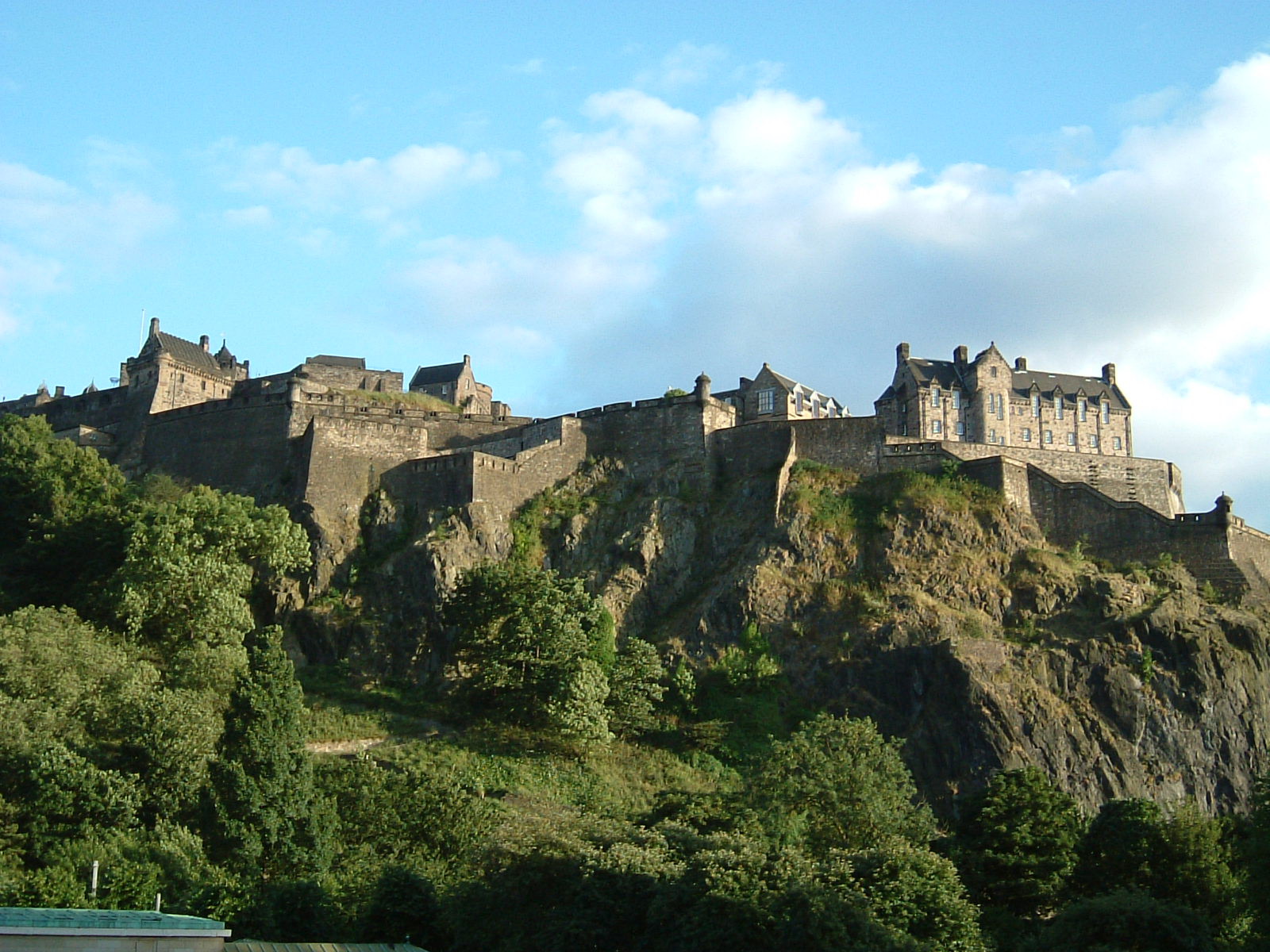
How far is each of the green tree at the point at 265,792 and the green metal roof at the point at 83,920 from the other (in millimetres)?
10687

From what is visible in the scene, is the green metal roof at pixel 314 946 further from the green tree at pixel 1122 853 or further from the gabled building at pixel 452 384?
the gabled building at pixel 452 384

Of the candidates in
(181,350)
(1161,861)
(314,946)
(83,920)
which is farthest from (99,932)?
(181,350)

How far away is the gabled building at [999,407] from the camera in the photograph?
272 feet

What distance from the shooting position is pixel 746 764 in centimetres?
6069

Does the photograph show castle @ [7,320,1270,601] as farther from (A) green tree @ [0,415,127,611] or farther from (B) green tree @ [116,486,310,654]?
(A) green tree @ [0,415,127,611]

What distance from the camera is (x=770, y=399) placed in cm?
8169

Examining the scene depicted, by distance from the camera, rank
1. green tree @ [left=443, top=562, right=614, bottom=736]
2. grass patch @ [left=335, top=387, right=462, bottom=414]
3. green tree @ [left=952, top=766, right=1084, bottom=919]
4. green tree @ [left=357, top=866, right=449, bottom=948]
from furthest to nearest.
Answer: grass patch @ [left=335, top=387, right=462, bottom=414] → green tree @ [left=443, top=562, right=614, bottom=736] → green tree @ [left=952, top=766, right=1084, bottom=919] → green tree @ [left=357, top=866, right=449, bottom=948]

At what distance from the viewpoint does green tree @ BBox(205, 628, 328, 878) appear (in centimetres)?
4631

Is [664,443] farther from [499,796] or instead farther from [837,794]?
[837,794]

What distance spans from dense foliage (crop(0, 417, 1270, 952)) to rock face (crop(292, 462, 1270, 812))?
4.65 feet

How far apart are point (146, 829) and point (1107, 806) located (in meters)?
30.2

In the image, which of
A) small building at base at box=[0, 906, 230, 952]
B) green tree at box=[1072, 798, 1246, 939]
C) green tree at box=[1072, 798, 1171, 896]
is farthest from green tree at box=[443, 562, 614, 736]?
A: small building at base at box=[0, 906, 230, 952]

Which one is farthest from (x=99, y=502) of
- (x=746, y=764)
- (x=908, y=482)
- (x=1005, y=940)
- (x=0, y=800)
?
(x=1005, y=940)

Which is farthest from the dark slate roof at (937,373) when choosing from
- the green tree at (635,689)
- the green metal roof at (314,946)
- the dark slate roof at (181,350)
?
the green metal roof at (314,946)
